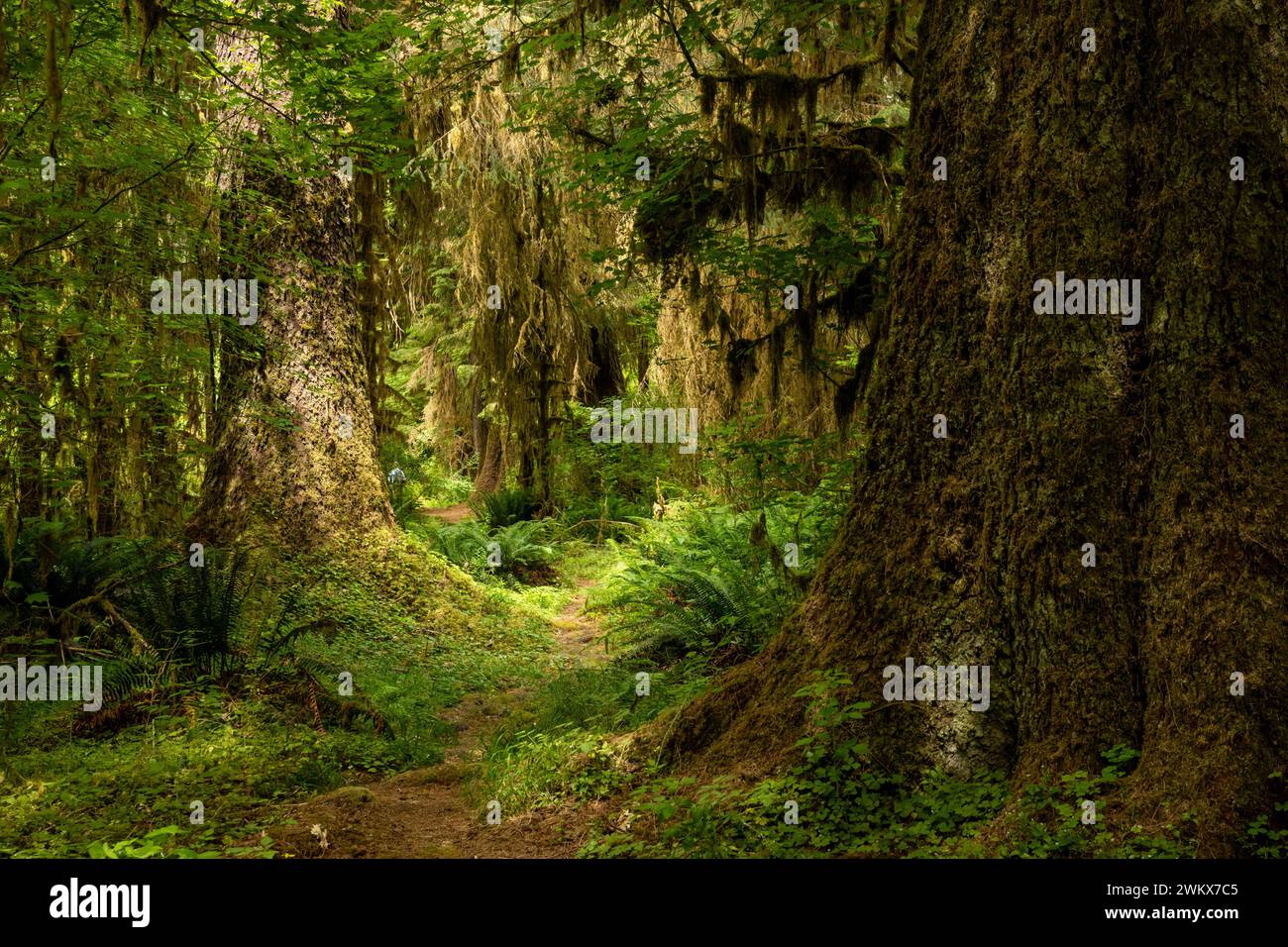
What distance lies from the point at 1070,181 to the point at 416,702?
235 inches

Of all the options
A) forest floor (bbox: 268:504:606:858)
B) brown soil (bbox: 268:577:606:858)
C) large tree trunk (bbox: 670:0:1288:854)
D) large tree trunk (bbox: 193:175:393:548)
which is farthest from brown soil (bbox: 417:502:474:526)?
large tree trunk (bbox: 670:0:1288:854)

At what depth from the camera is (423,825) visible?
468 centimetres

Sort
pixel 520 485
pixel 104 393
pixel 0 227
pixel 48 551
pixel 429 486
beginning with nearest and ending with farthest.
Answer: pixel 0 227 < pixel 48 551 < pixel 104 393 < pixel 520 485 < pixel 429 486

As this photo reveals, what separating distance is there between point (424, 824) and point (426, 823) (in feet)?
0.08

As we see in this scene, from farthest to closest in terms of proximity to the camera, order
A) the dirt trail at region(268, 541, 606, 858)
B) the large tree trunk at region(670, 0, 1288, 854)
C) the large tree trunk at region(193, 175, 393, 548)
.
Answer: the large tree trunk at region(193, 175, 393, 548) → the dirt trail at region(268, 541, 606, 858) → the large tree trunk at region(670, 0, 1288, 854)

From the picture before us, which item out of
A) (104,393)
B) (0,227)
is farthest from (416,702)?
(0,227)

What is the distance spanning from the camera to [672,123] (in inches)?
286

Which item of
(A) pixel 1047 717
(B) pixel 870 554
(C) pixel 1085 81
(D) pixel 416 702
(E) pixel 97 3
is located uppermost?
(E) pixel 97 3

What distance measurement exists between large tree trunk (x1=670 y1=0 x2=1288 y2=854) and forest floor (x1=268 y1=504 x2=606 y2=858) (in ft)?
3.61

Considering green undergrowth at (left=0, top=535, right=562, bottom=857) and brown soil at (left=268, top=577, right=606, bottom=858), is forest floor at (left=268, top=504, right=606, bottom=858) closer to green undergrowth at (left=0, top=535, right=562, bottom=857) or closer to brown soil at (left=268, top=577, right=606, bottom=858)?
brown soil at (left=268, top=577, right=606, bottom=858)

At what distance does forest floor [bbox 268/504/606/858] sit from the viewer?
417 cm

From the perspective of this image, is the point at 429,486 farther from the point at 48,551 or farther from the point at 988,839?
the point at 988,839

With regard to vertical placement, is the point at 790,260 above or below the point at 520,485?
above

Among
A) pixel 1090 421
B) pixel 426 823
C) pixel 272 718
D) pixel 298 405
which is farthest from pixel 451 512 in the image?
pixel 1090 421
